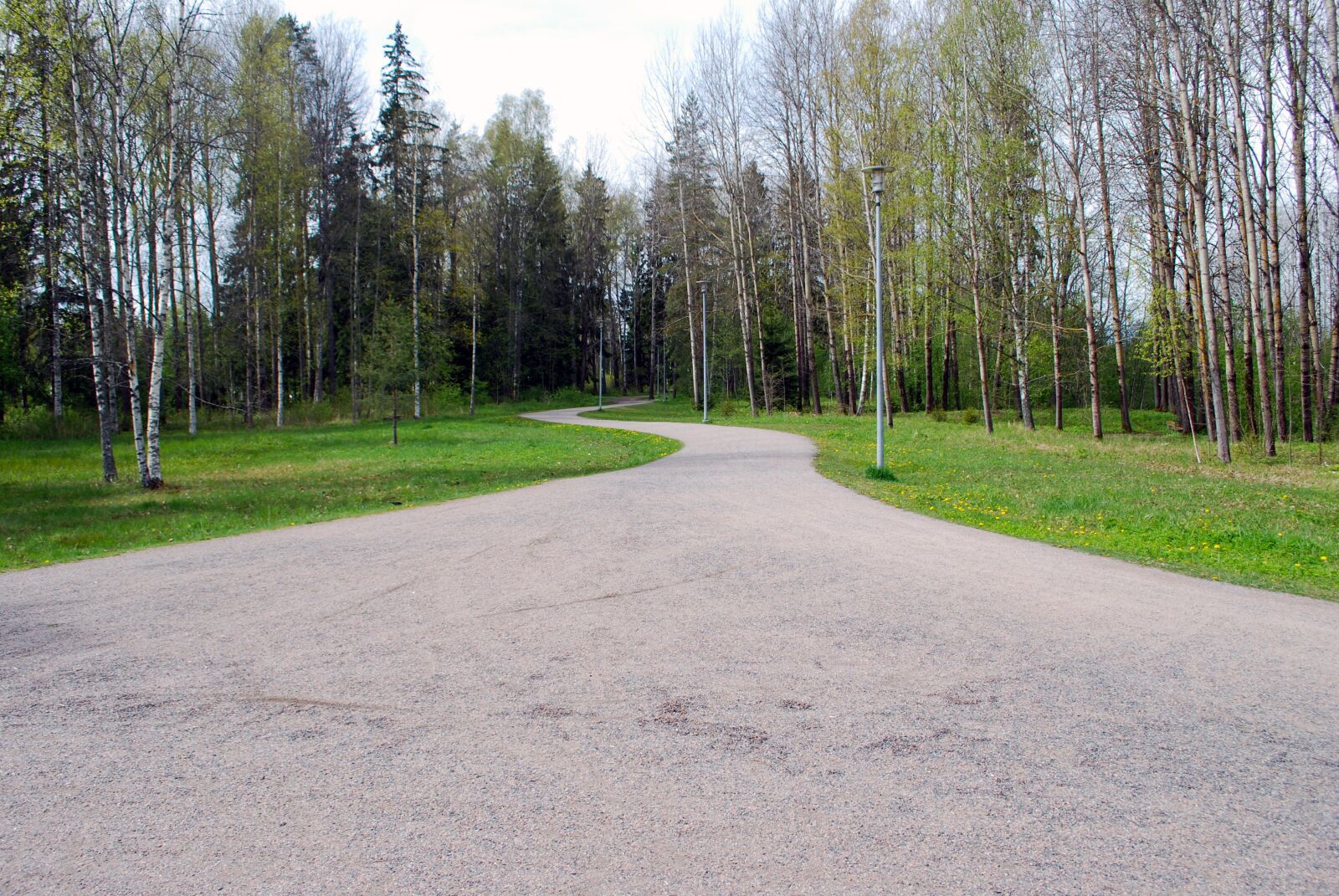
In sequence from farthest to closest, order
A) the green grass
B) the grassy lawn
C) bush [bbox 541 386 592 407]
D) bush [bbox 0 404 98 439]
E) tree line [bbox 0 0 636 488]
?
bush [bbox 541 386 592 407], bush [bbox 0 404 98 439], tree line [bbox 0 0 636 488], the green grass, the grassy lawn

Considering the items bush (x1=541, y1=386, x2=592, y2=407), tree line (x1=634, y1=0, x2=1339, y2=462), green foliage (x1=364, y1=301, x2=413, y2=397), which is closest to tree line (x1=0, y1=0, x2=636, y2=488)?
green foliage (x1=364, y1=301, x2=413, y2=397)

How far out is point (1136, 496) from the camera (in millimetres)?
11344

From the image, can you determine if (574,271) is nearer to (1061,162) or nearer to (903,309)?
(903,309)

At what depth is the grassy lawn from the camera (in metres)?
7.80

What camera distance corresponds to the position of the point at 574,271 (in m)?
57.1

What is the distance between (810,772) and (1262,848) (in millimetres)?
1560

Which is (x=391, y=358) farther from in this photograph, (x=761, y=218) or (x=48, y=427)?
(x=761, y=218)

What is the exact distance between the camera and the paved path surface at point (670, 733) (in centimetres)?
253

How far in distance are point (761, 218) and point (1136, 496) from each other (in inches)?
1290

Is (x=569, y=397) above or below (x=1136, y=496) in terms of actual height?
above

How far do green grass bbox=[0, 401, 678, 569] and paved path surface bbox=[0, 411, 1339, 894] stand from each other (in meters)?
3.82

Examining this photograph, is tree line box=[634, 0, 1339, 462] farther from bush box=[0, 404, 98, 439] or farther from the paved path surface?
bush box=[0, 404, 98, 439]

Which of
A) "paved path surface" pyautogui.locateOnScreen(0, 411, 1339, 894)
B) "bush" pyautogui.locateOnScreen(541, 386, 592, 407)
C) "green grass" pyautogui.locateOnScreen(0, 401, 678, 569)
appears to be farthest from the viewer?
"bush" pyautogui.locateOnScreen(541, 386, 592, 407)

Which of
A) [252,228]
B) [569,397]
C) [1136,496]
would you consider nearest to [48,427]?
[252,228]
